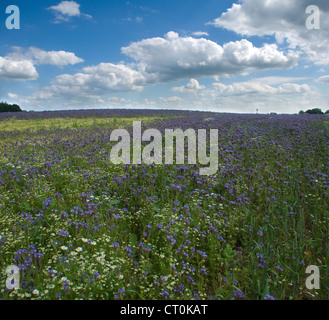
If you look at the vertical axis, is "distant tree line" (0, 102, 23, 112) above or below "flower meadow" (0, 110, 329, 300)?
above

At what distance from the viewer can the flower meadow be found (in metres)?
2.92

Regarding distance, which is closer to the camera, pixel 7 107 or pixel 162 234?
pixel 162 234

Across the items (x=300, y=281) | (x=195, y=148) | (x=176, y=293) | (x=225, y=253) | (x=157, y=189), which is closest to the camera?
(x=176, y=293)

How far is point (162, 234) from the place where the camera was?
402 centimetres

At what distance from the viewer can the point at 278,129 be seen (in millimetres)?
12492

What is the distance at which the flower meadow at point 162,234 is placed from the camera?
9.57ft

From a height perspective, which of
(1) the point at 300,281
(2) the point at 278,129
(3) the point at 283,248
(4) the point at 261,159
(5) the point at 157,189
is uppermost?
(2) the point at 278,129

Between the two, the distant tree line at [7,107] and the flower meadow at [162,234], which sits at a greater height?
the distant tree line at [7,107]

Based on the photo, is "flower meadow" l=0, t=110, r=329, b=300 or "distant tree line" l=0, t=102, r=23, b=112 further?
"distant tree line" l=0, t=102, r=23, b=112

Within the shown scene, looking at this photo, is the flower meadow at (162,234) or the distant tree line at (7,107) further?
the distant tree line at (7,107)

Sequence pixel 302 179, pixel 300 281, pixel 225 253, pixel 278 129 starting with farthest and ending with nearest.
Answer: pixel 278 129 < pixel 302 179 < pixel 225 253 < pixel 300 281
